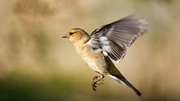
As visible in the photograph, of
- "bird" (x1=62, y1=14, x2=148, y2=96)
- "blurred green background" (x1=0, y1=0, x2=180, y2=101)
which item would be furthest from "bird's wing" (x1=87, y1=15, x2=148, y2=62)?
"blurred green background" (x1=0, y1=0, x2=180, y2=101)

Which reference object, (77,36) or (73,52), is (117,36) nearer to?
(77,36)

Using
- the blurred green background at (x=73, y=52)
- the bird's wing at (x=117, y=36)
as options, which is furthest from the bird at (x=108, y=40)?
the blurred green background at (x=73, y=52)

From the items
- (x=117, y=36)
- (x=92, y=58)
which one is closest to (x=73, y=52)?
(x=92, y=58)

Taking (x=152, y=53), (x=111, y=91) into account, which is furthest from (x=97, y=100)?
(x=152, y=53)

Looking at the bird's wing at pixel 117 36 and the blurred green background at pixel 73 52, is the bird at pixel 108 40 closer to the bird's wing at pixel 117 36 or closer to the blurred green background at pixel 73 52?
the bird's wing at pixel 117 36

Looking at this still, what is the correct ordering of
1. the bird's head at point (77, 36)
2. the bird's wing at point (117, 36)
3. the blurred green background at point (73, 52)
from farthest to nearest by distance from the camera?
the blurred green background at point (73, 52), the bird's head at point (77, 36), the bird's wing at point (117, 36)
